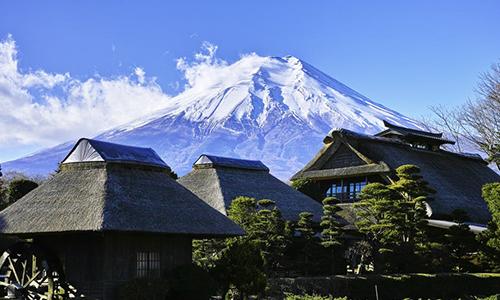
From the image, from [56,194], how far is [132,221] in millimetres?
3317

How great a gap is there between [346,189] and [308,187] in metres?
2.22

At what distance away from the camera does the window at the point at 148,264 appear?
2122cm

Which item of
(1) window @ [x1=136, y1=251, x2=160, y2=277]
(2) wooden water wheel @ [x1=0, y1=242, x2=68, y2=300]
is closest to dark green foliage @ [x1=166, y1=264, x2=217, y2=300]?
(1) window @ [x1=136, y1=251, x2=160, y2=277]

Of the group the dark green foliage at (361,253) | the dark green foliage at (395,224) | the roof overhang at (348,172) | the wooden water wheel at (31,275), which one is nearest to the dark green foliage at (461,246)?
the dark green foliage at (395,224)

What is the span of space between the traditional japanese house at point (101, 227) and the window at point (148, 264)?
3cm

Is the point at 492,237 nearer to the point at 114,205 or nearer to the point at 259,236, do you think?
the point at 259,236

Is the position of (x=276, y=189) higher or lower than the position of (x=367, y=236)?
higher

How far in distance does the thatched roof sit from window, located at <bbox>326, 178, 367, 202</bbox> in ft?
16.1

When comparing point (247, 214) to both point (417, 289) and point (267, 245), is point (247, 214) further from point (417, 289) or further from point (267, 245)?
point (417, 289)

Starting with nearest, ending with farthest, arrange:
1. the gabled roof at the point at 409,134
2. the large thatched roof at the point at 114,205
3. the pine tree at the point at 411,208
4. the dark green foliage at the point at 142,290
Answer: the dark green foliage at the point at 142,290 < the large thatched roof at the point at 114,205 < the pine tree at the point at 411,208 < the gabled roof at the point at 409,134

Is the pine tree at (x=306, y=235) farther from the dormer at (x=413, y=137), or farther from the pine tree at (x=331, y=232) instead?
the dormer at (x=413, y=137)

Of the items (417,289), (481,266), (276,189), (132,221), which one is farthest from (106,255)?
(481,266)

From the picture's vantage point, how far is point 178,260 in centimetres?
2244

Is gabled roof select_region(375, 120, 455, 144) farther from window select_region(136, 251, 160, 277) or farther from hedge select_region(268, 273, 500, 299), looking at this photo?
window select_region(136, 251, 160, 277)
